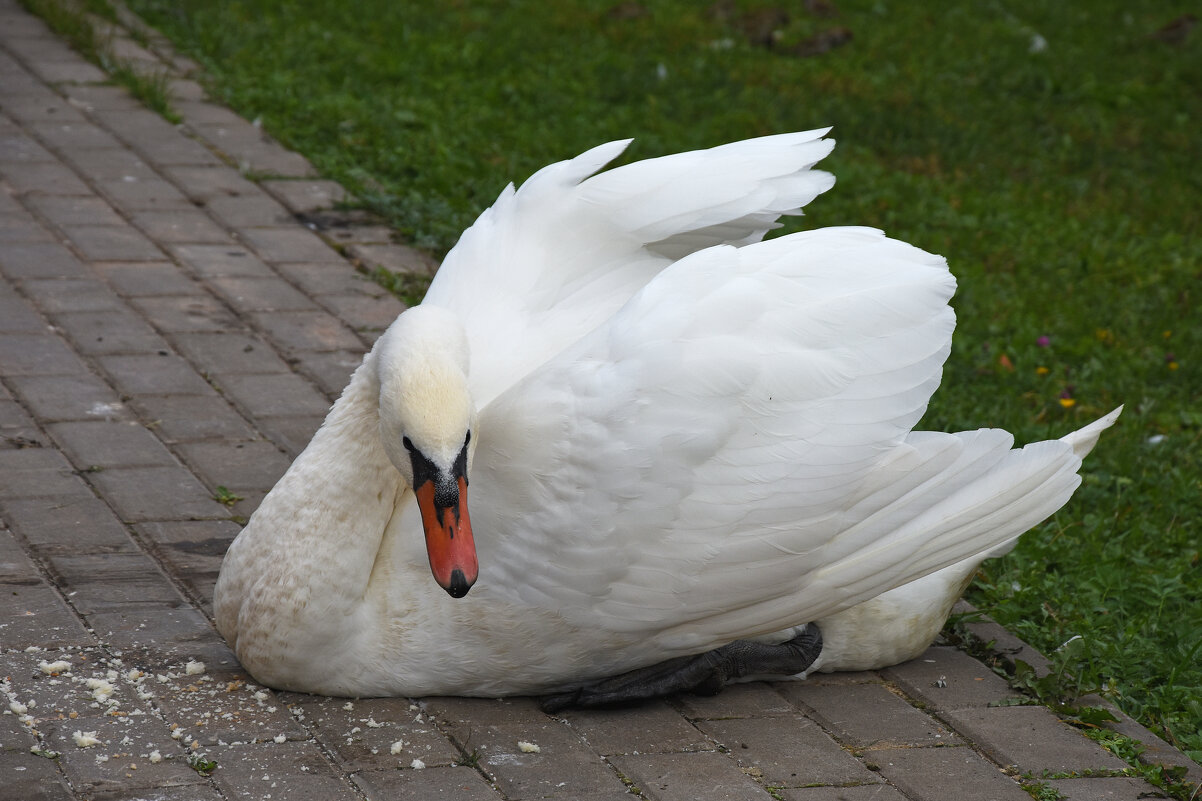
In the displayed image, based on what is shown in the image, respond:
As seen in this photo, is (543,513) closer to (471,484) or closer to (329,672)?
(471,484)

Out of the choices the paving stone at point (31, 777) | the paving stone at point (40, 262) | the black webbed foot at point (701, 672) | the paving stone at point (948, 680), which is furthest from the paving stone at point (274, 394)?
the paving stone at point (948, 680)

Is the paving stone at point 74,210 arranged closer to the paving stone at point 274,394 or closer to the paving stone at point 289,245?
the paving stone at point 289,245

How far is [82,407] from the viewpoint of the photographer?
4.89 meters

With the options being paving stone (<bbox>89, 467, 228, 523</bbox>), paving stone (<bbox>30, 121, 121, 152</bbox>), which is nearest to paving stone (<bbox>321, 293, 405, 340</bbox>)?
paving stone (<bbox>89, 467, 228, 523</bbox>)

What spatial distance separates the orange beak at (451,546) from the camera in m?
3.13

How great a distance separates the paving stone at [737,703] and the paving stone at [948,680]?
1.20 ft

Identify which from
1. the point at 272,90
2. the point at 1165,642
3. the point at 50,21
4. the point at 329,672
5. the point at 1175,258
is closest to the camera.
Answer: the point at 329,672

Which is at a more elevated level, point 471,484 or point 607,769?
point 471,484

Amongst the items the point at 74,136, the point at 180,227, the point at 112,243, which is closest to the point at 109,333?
the point at 112,243

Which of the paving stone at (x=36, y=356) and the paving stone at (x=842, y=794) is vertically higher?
the paving stone at (x=36, y=356)

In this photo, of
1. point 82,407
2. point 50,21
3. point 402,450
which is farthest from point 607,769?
point 50,21

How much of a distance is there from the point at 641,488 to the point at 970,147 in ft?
20.4

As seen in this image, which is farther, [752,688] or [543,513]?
[752,688]

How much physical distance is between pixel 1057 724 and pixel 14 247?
4510 millimetres
